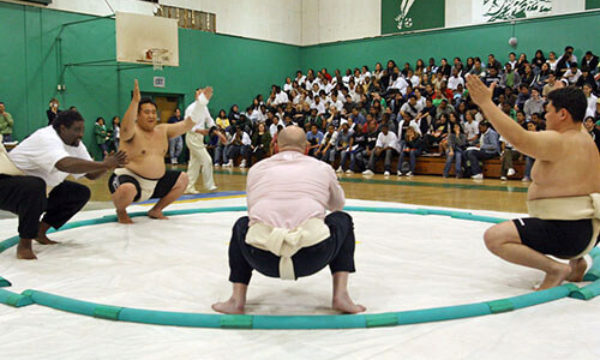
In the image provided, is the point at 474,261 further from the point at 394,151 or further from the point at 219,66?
the point at 219,66

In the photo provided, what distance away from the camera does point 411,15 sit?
14.6 m

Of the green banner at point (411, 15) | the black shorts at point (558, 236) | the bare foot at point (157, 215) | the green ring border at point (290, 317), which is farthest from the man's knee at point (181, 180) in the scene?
the green banner at point (411, 15)

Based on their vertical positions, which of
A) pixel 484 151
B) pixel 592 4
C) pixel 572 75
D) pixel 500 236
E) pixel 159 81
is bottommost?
pixel 500 236

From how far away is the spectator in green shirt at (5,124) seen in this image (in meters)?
11.5

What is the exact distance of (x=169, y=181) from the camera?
4496 millimetres

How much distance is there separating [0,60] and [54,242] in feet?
34.4

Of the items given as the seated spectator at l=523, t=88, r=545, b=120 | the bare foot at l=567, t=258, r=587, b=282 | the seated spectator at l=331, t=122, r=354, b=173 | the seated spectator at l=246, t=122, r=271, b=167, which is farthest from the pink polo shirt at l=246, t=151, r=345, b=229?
the seated spectator at l=246, t=122, r=271, b=167

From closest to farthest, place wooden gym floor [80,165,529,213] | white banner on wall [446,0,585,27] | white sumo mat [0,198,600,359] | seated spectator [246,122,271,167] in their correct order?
1. white sumo mat [0,198,600,359]
2. wooden gym floor [80,165,529,213]
3. white banner on wall [446,0,585,27]
4. seated spectator [246,122,271,167]

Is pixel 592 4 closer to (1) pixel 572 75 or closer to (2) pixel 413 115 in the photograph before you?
(1) pixel 572 75

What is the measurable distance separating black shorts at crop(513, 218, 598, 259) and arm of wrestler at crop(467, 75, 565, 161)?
299 mm

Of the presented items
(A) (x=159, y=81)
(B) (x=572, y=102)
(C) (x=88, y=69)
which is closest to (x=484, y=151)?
(B) (x=572, y=102)

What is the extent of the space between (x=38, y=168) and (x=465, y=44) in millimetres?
12391

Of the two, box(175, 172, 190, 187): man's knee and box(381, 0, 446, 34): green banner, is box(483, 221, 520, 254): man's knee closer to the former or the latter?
box(175, 172, 190, 187): man's knee

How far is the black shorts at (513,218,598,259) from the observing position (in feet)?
7.63
